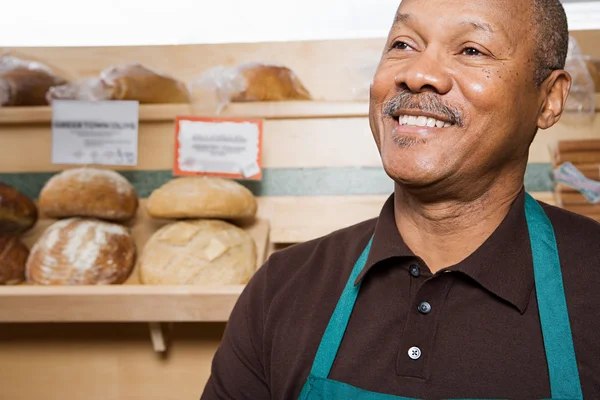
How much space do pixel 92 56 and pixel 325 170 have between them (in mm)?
773

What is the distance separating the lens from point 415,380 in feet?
3.50

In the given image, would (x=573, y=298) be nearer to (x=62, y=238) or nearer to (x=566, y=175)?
(x=566, y=175)

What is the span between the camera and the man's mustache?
42.1 inches

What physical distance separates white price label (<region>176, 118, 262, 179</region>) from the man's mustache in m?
0.76

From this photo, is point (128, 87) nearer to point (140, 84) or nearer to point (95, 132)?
point (140, 84)

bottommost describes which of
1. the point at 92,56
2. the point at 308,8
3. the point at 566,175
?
the point at 566,175

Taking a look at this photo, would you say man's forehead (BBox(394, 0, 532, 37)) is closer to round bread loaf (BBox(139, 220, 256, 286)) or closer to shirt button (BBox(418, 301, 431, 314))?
shirt button (BBox(418, 301, 431, 314))

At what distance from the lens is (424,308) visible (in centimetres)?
110

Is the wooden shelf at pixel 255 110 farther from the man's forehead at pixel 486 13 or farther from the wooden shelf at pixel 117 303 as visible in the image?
the man's forehead at pixel 486 13

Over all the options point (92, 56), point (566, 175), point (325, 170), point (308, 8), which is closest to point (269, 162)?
point (325, 170)

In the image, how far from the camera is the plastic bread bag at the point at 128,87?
1.89 m

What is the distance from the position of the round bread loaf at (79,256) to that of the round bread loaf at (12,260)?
41 mm

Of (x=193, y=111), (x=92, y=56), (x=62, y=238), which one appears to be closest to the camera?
(x=62, y=238)

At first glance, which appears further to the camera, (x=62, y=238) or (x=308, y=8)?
(x=308, y=8)
